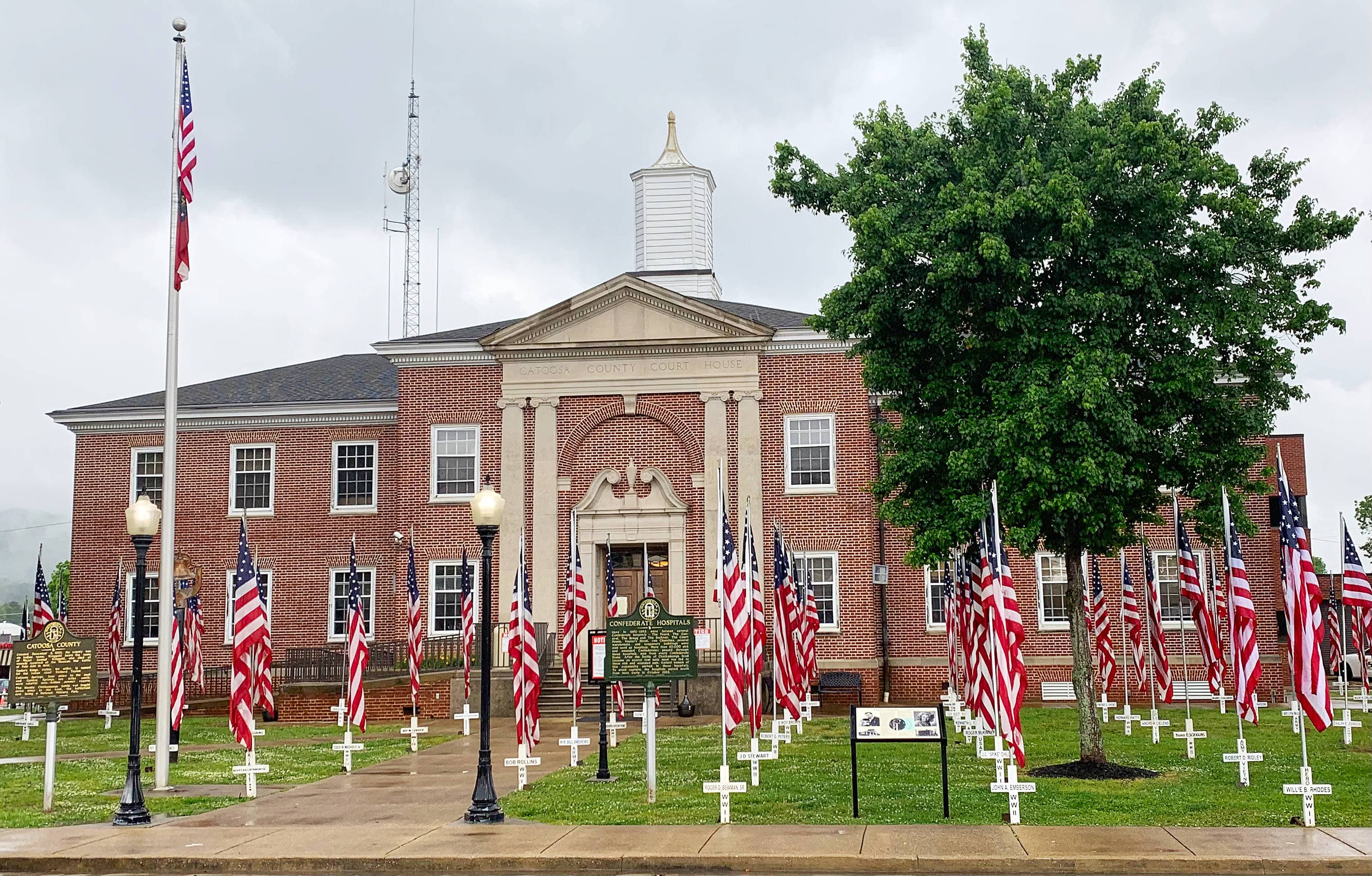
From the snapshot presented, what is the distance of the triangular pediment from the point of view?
3309 cm

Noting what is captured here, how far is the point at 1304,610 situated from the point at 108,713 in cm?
2625

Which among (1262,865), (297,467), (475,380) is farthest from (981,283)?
(297,467)

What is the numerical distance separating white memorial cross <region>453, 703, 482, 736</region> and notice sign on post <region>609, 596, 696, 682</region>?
894 centimetres

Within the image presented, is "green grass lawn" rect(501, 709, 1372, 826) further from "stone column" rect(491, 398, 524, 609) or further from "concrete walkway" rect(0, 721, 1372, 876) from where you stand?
"stone column" rect(491, 398, 524, 609)

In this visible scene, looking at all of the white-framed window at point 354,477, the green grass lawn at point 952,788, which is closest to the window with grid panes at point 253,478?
the white-framed window at point 354,477

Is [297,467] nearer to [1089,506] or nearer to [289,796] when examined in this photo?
[289,796]

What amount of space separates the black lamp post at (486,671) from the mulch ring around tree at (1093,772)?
7543 mm

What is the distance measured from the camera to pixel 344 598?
35.9 meters

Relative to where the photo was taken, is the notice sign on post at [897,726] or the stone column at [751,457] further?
the stone column at [751,457]

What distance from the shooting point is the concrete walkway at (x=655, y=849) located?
12.0 meters

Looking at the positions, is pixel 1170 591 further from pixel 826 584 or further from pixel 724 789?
pixel 724 789

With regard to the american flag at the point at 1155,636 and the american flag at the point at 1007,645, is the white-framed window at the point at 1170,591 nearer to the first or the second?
the american flag at the point at 1155,636

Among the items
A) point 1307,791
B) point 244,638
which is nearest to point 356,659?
point 244,638

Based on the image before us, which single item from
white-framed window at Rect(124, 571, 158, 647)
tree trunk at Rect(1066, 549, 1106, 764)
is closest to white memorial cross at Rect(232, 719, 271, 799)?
tree trunk at Rect(1066, 549, 1106, 764)
